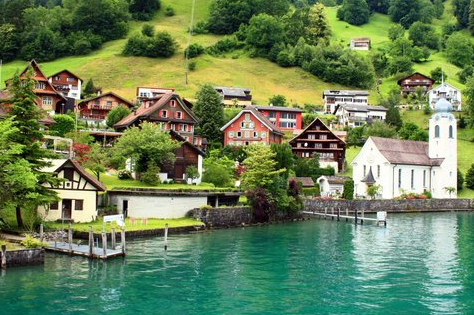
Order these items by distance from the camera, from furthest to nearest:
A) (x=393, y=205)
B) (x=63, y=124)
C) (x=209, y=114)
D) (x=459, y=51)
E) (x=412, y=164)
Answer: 1. (x=459, y=51)
2. (x=209, y=114)
3. (x=412, y=164)
4. (x=393, y=205)
5. (x=63, y=124)

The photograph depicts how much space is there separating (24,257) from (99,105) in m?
70.8

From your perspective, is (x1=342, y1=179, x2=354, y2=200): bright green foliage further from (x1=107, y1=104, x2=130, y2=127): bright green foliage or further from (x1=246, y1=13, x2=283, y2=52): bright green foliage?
(x1=246, y1=13, x2=283, y2=52): bright green foliage

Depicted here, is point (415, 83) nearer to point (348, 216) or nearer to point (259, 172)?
point (348, 216)

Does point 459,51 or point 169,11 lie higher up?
point 169,11

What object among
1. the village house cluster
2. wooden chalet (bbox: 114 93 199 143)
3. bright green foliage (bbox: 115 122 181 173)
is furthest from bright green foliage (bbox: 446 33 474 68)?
bright green foliage (bbox: 115 122 181 173)

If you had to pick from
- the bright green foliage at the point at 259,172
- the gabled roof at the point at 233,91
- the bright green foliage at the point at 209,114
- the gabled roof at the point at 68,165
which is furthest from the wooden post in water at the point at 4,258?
the gabled roof at the point at 233,91

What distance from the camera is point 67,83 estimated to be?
11594 cm

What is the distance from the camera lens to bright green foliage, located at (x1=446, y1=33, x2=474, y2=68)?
162750 millimetres

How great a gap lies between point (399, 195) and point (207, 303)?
6323cm

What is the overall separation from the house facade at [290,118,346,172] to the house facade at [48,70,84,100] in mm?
48020

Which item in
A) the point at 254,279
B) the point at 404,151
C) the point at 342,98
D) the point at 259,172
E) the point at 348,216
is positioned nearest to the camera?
the point at 254,279

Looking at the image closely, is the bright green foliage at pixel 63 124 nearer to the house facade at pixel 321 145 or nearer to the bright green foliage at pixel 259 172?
the bright green foliage at pixel 259 172

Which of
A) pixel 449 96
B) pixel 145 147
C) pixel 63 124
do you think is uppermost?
pixel 449 96

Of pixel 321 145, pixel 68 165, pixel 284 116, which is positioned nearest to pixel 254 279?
pixel 68 165
